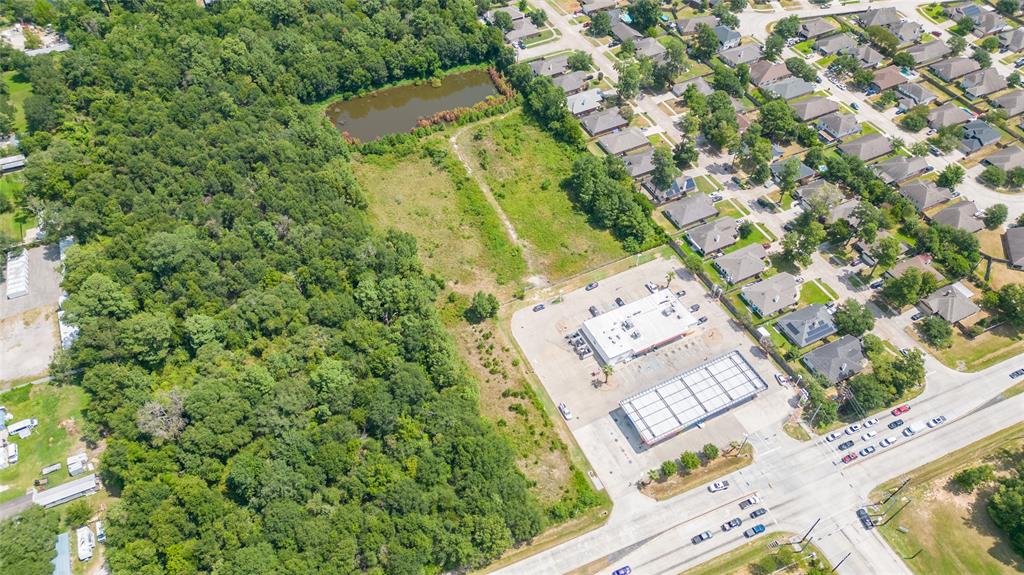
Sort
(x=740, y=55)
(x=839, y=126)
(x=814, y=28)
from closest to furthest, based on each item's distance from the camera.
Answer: (x=839, y=126) → (x=740, y=55) → (x=814, y=28)

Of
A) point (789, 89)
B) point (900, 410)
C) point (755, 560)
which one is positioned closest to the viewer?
point (755, 560)

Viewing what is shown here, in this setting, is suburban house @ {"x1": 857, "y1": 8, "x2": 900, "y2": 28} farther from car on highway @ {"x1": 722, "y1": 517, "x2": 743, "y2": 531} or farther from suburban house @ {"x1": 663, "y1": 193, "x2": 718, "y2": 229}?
car on highway @ {"x1": 722, "y1": 517, "x2": 743, "y2": 531}

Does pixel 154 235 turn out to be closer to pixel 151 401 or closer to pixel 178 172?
pixel 178 172

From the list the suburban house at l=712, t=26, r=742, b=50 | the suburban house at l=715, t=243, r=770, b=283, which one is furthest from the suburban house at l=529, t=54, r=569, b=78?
the suburban house at l=715, t=243, r=770, b=283

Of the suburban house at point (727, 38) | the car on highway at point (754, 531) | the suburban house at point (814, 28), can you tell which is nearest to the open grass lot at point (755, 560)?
the car on highway at point (754, 531)

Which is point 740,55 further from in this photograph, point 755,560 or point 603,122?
point 755,560

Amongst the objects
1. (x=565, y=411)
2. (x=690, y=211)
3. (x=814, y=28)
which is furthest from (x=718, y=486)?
(x=814, y=28)

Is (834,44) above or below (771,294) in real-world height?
above
